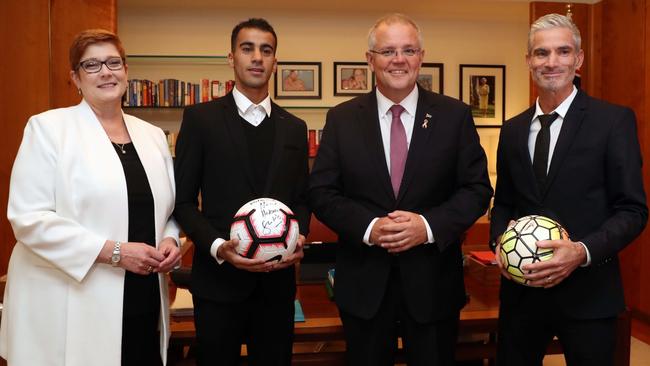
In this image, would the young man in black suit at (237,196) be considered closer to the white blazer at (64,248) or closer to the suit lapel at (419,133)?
the white blazer at (64,248)

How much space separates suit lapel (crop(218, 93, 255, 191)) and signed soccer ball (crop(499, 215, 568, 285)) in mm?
984

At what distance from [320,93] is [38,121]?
13.6 feet

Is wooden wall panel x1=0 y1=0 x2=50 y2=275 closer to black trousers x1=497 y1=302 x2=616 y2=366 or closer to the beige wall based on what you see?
the beige wall

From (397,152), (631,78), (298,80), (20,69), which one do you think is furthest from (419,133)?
(298,80)

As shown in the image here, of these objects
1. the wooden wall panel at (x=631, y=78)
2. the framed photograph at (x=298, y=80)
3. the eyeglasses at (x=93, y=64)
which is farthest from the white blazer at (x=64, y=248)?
the wooden wall panel at (x=631, y=78)

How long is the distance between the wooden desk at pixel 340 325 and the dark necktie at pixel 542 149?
726 mm

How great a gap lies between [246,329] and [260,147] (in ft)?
2.42

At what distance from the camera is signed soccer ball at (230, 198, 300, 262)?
1.96 m

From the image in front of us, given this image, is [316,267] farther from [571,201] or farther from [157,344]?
[571,201]

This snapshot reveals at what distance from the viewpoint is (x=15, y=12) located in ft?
14.8

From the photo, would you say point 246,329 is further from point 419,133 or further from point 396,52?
point 396,52

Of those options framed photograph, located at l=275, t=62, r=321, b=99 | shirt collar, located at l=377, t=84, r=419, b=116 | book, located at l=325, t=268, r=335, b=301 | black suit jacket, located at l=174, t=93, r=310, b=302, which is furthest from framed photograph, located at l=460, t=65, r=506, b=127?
black suit jacket, located at l=174, t=93, r=310, b=302

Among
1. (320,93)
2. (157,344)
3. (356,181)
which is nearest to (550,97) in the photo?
(356,181)

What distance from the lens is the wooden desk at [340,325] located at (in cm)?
240
